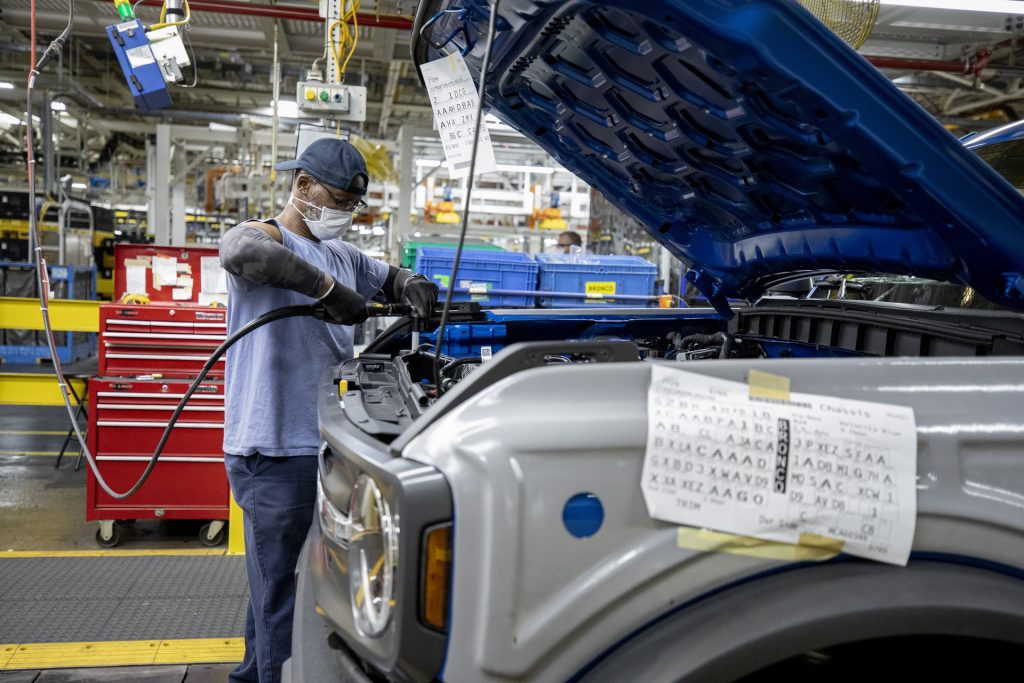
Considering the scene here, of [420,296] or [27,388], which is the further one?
[27,388]

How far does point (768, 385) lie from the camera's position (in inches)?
41.4

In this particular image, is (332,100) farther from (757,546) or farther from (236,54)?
(236,54)

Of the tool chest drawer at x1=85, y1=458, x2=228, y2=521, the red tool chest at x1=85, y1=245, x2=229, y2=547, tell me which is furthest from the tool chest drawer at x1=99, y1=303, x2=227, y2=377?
the tool chest drawer at x1=85, y1=458, x2=228, y2=521

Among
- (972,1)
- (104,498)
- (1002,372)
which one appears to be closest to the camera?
(1002,372)

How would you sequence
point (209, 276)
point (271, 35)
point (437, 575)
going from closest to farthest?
1. point (437, 575)
2. point (209, 276)
3. point (271, 35)

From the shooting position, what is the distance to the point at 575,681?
3.27 ft

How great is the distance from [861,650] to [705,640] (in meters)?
0.42

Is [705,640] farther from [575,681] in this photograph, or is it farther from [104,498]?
[104,498]

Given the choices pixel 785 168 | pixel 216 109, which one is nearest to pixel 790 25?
pixel 785 168

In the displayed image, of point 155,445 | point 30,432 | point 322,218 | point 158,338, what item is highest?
point 322,218

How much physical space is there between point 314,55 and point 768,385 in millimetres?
9475

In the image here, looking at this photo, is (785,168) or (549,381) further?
(785,168)

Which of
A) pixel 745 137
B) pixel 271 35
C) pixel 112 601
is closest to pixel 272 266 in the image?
pixel 745 137

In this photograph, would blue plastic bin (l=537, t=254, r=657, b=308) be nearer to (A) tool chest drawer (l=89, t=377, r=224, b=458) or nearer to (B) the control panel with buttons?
(B) the control panel with buttons
